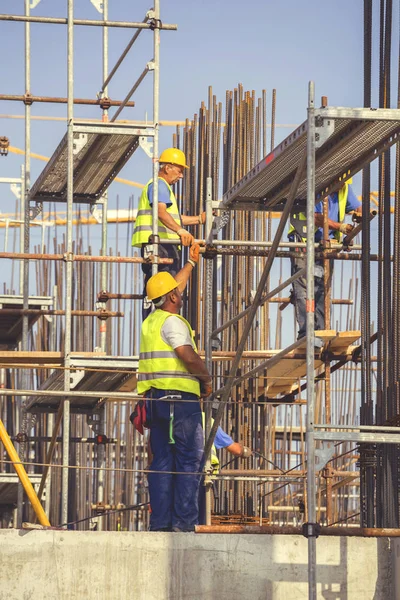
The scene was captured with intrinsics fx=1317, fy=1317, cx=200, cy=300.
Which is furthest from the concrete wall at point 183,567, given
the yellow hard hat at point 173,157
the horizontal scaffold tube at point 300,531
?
the yellow hard hat at point 173,157

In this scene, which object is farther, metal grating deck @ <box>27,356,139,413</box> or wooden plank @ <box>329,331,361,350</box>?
wooden plank @ <box>329,331,361,350</box>

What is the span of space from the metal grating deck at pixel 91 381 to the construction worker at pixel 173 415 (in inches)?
18.3

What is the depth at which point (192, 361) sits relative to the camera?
10266mm

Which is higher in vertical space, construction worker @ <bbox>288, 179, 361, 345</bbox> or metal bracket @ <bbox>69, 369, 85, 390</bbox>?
construction worker @ <bbox>288, 179, 361, 345</bbox>

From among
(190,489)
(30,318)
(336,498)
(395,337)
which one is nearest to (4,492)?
(30,318)

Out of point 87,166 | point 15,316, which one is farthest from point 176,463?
point 15,316

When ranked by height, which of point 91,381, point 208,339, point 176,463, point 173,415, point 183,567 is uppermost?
point 208,339

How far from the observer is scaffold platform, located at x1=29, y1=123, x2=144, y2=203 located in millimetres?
12047

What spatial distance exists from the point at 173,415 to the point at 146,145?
9.59 feet

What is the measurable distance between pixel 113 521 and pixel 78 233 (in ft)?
14.3

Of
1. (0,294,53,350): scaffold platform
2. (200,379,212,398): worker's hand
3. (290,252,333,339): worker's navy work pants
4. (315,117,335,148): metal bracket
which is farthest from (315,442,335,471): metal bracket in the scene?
(0,294,53,350): scaffold platform

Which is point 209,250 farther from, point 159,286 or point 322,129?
point 322,129

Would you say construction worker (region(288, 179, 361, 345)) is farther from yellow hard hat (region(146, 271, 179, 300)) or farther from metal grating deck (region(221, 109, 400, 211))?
yellow hard hat (region(146, 271, 179, 300))

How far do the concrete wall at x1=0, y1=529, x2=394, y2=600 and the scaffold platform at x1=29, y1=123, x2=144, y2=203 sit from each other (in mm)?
4472
